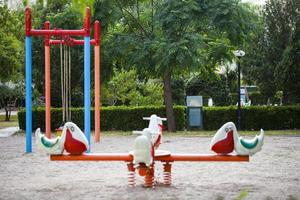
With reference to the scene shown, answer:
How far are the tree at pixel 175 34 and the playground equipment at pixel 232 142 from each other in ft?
39.3

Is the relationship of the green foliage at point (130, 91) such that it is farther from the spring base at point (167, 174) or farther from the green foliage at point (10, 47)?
the spring base at point (167, 174)

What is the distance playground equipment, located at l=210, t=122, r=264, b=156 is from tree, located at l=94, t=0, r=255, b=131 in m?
12.0

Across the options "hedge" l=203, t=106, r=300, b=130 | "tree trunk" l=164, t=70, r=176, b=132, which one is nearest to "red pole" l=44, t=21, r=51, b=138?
"tree trunk" l=164, t=70, r=176, b=132

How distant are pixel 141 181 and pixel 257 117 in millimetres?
15685

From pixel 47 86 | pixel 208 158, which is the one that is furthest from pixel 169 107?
pixel 208 158

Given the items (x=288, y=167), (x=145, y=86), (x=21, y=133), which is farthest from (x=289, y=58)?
(x=288, y=167)

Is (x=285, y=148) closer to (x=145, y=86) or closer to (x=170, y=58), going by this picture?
(x=170, y=58)

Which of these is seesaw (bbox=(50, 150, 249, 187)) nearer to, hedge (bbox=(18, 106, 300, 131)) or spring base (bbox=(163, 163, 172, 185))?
spring base (bbox=(163, 163, 172, 185))

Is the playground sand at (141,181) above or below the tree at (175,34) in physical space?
below

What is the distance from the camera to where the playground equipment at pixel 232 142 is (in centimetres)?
778

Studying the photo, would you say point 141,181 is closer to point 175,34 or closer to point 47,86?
point 47,86

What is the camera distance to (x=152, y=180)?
834 cm

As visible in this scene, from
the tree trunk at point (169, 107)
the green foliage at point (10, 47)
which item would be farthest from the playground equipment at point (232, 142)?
the green foliage at point (10, 47)

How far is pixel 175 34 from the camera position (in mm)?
20906
